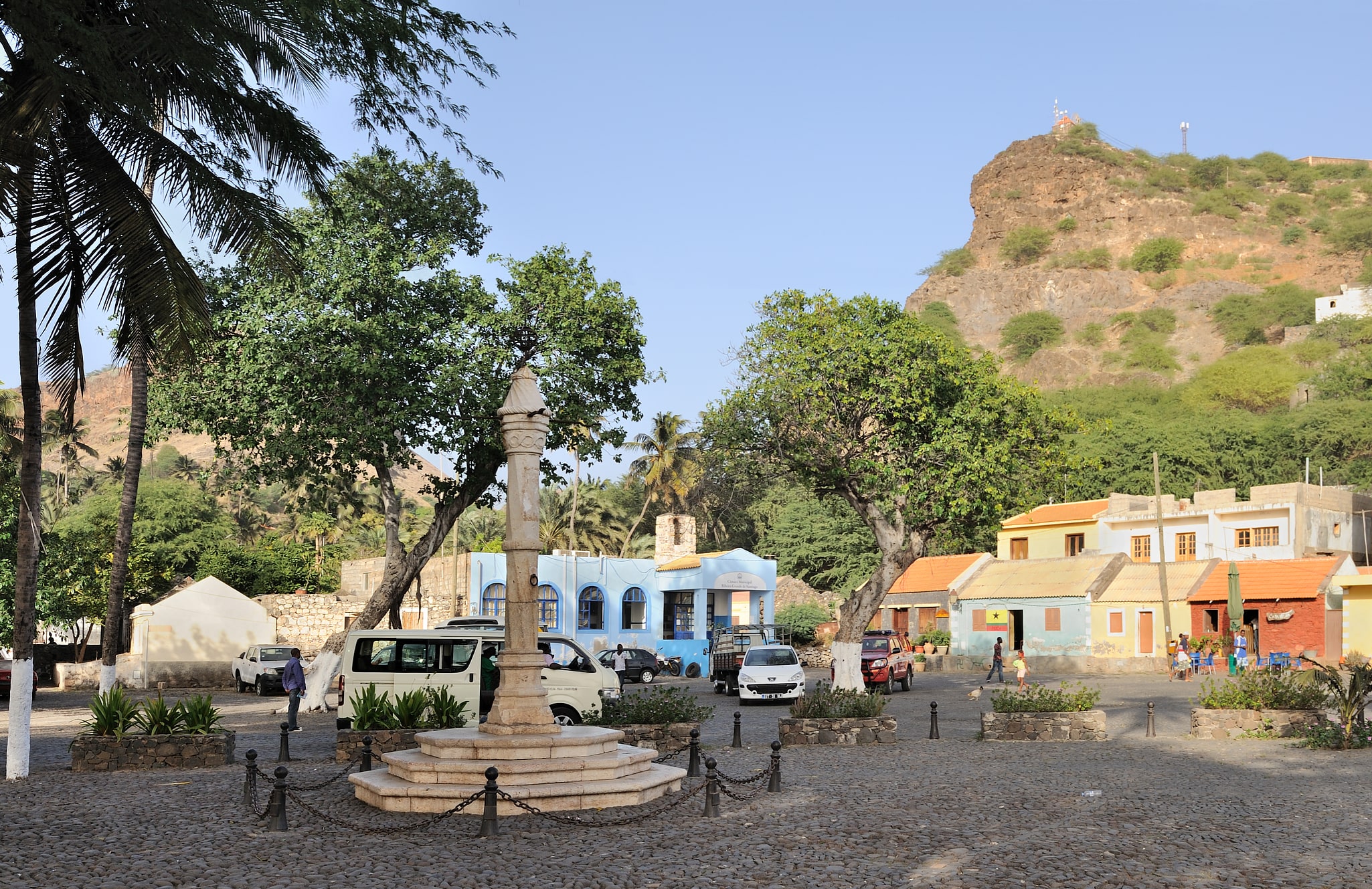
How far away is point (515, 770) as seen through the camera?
10.6 m

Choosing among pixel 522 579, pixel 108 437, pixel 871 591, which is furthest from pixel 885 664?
pixel 108 437

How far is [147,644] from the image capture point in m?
34.2

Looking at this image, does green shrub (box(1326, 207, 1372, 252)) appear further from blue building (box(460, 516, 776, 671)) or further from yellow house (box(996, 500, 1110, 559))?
blue building (box(460, 516, 776, 671))

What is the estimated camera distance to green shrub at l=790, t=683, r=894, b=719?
57.3 feet

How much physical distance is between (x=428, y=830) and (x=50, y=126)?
7.65 meters

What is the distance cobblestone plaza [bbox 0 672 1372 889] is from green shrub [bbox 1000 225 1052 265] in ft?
475

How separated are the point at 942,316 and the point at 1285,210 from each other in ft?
164

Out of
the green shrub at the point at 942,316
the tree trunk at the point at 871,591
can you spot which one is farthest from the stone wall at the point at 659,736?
the green shrub at the point at 942,316

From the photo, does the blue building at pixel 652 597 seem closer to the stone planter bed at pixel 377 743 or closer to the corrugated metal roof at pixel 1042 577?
the corrugated metal roof at pixel 1042 577

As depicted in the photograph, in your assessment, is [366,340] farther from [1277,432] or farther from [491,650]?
[1277,432]

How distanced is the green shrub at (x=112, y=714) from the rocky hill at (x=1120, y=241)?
124 metres

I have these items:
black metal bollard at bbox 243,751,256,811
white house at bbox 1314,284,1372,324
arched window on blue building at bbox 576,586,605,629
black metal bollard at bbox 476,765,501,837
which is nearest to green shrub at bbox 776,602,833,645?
arched window on blue building at bbox 576,586,605,629

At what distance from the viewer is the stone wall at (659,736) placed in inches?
609

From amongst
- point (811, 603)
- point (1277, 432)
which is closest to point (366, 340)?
point (811, 603)
